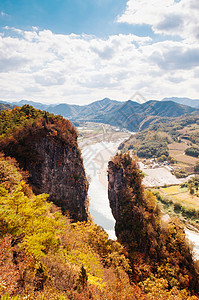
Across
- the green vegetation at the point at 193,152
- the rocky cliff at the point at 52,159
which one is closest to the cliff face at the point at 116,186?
the rocky cliff at the point at 52,159

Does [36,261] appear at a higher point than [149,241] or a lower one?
higher

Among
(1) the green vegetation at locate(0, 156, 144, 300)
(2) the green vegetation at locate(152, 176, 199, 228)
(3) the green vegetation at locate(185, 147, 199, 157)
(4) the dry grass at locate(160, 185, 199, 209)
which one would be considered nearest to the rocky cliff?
(1) the green vegetation at locate(0, 156, 144, 300)

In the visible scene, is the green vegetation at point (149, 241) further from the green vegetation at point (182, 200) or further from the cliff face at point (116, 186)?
the green vegetation at point (182, 200)

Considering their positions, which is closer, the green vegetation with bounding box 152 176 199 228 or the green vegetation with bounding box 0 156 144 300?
the green vegetation with bounding box 0 156 144 300

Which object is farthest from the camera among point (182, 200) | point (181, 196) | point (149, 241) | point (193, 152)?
point (193, 152)

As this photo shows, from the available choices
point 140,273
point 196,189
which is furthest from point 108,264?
point 196,189

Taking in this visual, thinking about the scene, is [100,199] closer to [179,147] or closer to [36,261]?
[36,261]

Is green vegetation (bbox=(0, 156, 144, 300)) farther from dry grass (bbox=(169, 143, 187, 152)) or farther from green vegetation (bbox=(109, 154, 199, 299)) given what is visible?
dry grass (bbox=(169, 143, 187, 152))

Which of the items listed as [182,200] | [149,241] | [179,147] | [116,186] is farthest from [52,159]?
[179,147]

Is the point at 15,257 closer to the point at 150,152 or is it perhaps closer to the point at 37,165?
the point at 37,165
